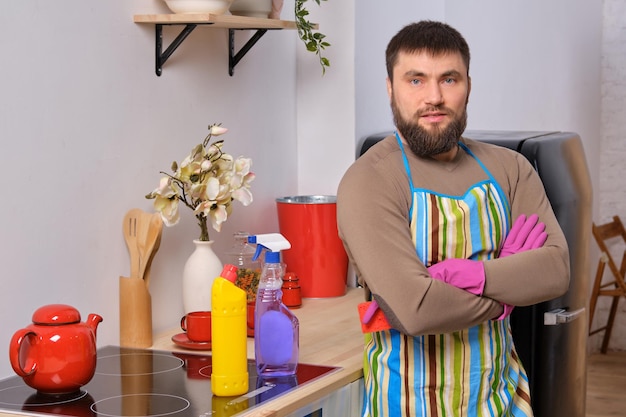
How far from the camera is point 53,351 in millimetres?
1726

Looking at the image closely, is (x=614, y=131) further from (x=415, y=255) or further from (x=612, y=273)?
(x=415, y=255)

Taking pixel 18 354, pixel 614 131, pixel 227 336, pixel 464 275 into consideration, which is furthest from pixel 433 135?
pixel 614 131

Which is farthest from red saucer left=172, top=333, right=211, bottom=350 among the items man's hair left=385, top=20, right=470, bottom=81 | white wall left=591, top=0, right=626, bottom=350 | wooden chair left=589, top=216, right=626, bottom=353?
white wall left=591, top=0, right=626, bottom=350

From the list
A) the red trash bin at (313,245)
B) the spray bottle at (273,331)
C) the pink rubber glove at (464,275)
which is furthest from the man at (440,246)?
the red trash bin at (313,245)

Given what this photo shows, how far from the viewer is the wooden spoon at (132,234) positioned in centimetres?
217

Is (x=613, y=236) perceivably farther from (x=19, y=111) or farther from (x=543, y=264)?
(x=19, y=111)

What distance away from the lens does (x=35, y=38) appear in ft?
6.32

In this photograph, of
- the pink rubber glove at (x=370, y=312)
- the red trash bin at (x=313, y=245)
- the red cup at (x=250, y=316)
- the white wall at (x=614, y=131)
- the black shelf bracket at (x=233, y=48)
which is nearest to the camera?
the pink rubber glove at (x=370, y=312)

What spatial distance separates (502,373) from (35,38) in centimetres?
116

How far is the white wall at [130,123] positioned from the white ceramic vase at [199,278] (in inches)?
4.1

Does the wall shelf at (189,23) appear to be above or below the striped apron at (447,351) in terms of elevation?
above

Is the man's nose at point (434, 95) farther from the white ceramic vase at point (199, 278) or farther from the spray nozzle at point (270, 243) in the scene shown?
the white ceramic vase at point (199, 278)

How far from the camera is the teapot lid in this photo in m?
1.74

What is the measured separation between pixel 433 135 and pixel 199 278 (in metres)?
0.71
